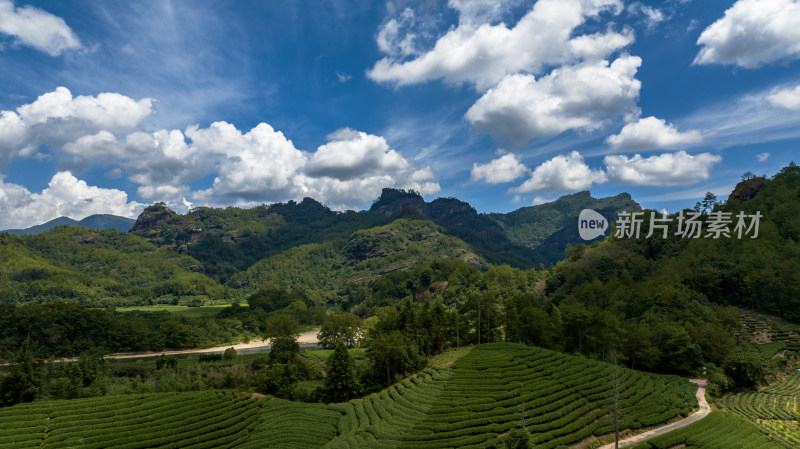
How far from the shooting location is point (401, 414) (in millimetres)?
41000

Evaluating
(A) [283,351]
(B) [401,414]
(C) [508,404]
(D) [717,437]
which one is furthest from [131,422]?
(D) [717,437]

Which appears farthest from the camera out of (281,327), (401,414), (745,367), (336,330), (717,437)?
(281,327)

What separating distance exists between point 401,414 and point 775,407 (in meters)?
44.9

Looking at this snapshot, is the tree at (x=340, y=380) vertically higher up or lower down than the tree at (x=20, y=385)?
lower down

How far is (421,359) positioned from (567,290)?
185ft

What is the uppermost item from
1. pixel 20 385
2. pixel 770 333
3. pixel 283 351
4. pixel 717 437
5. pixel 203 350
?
pixel 20 385

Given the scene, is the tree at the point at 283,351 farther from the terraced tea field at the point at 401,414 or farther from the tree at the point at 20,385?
the tree at the point at 20,385

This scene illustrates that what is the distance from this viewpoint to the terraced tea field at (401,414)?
35750 millimetres

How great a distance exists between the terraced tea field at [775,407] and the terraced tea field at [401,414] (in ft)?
16.6

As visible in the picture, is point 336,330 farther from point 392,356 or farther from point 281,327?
point 392,356

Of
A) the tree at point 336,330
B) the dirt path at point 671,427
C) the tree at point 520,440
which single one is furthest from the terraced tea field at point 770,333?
the tree at point 336,330

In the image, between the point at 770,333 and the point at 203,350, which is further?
the point at 203,350

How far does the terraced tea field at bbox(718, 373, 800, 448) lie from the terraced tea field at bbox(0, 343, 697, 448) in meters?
5.05

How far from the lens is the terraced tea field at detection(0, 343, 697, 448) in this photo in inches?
1407
